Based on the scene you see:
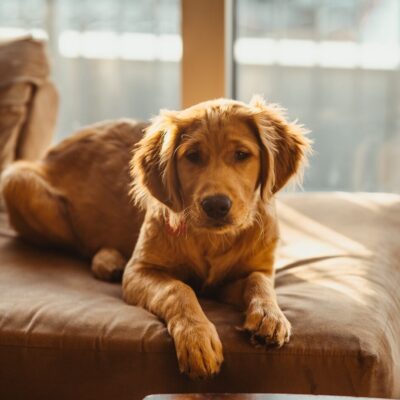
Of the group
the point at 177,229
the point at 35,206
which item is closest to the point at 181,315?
the point at 177,229

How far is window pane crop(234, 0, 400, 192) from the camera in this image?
12.8ft

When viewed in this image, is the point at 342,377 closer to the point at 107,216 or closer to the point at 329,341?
the point at 329,341

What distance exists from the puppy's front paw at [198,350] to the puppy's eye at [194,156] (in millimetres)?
534

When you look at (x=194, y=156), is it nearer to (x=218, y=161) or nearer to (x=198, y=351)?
(x=218, y=161)

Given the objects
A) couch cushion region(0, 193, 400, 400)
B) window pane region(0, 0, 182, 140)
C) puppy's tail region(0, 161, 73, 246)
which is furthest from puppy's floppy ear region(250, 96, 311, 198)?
window pane region(0, 0, 182, 140)

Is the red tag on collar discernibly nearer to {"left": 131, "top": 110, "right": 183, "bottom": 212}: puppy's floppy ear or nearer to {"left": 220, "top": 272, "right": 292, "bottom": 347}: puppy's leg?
{"left": 131, "top": 110, "right": 183, "bottom": 212}: puppy's floppy ear

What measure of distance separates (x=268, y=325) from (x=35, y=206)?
4.27ft

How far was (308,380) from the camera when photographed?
196cm

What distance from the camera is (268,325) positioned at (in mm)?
1945

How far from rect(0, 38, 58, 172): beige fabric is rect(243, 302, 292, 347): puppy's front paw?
1807 mm

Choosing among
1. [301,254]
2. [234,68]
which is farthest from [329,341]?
[234,68]

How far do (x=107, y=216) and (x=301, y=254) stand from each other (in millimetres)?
767

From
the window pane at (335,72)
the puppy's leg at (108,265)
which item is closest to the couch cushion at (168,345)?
the puppy's leg at (108,265)

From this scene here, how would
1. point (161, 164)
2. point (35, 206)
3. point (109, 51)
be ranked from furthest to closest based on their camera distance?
point (109, 51) < point (35, 206) < point (161, 164)
